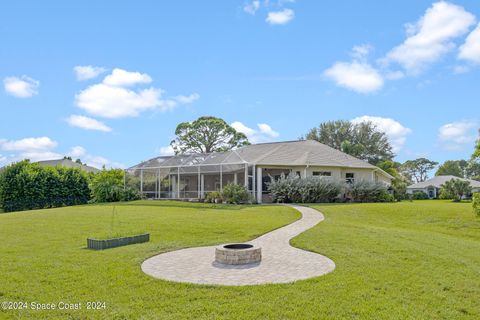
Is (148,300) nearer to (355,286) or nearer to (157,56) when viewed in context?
(355,286)

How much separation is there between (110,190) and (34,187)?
5810mm

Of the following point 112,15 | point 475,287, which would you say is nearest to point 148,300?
point 475,287

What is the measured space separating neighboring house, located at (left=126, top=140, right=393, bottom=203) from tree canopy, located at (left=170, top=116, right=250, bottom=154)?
14.7 meters

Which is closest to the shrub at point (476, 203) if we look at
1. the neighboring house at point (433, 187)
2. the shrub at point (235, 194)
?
the shrub at point (235, 194)

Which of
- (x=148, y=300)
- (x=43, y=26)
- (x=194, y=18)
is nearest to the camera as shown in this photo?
(x=148, y=300)

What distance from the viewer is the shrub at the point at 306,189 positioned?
77.4 feet

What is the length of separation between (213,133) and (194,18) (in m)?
31.6

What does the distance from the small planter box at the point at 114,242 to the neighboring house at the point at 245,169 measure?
1538cm

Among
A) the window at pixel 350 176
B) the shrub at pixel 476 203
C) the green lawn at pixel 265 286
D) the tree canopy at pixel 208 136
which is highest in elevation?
the tree canopy at pixel 208 136

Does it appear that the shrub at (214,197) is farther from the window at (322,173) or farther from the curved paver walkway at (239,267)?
the curved paver walkway at (239,267)

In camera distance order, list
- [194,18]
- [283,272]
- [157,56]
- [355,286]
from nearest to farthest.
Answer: [355,286], [283,272], [194,18], [157,56]

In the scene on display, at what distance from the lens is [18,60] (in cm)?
1410

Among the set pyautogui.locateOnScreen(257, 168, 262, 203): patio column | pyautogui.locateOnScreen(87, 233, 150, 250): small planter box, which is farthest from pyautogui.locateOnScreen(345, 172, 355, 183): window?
pyautogui.locateOnScreen(87, 233, 150, 250): small planter box

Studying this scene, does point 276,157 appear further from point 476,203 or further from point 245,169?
point 476,203
